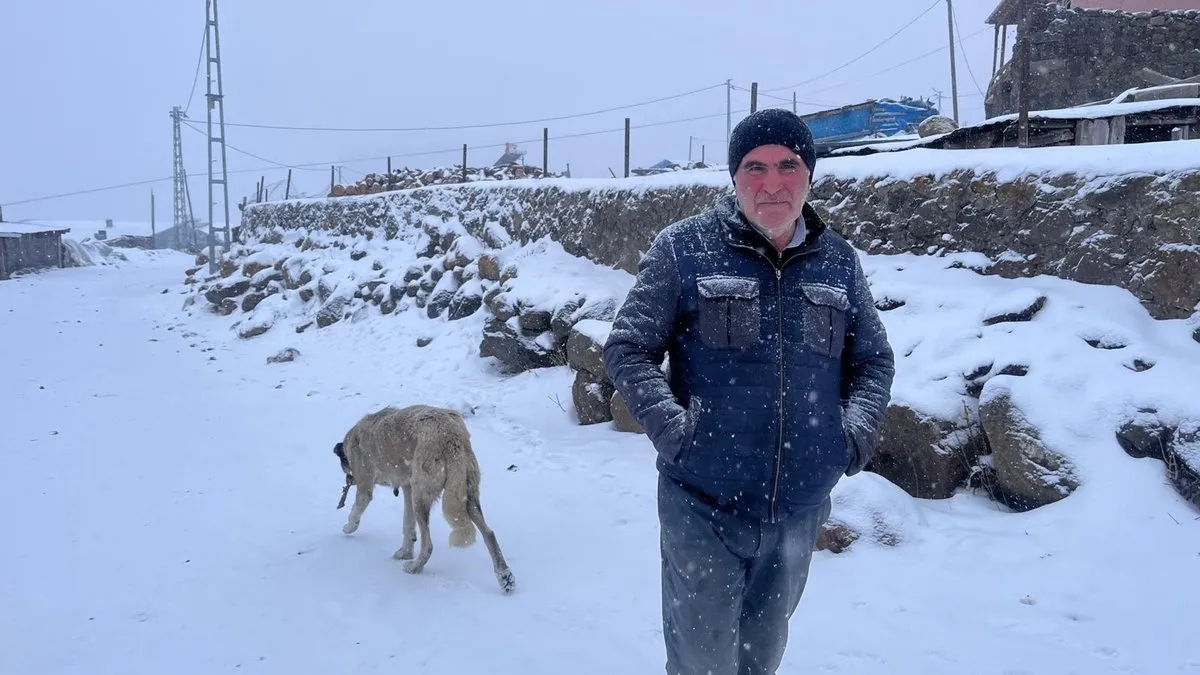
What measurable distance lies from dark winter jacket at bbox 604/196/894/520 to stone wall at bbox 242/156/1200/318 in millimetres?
4268

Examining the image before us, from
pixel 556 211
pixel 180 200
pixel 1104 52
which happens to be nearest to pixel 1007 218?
pixel 556 211

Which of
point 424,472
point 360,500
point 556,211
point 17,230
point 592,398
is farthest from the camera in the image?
point 17,230

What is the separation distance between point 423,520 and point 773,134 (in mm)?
3425

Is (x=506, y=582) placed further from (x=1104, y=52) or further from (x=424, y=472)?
(x=1104, y=52)

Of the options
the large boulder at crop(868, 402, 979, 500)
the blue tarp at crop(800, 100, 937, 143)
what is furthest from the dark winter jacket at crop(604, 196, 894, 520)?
the blue tarp at crop(800, 100, 937, 143)

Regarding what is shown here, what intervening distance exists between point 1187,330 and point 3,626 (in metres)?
7.55

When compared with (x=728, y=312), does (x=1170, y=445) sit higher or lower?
lower

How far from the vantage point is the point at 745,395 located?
2.06 meters

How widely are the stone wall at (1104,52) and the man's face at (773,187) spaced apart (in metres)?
14.6

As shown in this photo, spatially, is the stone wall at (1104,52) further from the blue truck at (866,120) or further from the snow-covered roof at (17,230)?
the snow-covered roof at (17,230)

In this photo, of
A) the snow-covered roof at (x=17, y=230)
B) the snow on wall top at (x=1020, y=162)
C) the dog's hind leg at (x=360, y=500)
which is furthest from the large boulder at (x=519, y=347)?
the snow-covered roof at (x=17, y=230)

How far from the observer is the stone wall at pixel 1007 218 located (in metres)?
5.04

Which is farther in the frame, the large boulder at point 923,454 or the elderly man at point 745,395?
the large boulder at point 923,454

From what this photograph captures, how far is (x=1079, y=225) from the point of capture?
18.0 ft
